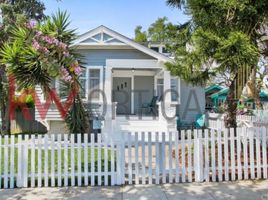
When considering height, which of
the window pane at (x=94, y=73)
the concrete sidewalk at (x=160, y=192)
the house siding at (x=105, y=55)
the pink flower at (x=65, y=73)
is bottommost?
the concrete sidewalk at (x=160, y=192)

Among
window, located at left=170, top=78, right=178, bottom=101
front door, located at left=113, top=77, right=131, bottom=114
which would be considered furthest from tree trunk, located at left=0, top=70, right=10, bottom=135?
window, located at left=170, top=78, right=178, bottom=101

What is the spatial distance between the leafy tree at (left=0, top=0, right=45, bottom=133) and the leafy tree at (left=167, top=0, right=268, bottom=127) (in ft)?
28.4

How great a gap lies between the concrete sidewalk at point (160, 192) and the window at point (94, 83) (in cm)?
780

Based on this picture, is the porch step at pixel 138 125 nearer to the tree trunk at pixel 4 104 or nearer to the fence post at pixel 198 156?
the tree trunk at pixel 4 104

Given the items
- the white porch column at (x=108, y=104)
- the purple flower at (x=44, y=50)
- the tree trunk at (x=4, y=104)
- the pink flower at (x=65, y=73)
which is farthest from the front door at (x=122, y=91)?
the purple flower at (x=44, y=50)

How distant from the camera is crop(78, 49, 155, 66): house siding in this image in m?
13.6

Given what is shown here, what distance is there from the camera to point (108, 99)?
1257 cm

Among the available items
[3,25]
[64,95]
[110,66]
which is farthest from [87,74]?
[3,25]

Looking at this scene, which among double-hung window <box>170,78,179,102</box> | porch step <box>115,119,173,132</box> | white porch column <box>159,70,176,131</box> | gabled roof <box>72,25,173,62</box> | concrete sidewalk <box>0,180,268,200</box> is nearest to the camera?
concrete sidewalk <box>0,180,268,200</box>

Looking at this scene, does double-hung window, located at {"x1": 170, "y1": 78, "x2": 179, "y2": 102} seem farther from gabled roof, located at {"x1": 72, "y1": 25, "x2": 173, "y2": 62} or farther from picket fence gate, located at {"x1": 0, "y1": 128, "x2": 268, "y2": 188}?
picket fence gate, located at {"x1": 0, "y1": 128, "x2": 268, "y2": 188}

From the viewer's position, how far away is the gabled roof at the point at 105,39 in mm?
13164

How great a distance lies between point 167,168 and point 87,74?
839cm

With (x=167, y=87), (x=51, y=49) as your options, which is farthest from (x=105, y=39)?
(x=51, y=49)

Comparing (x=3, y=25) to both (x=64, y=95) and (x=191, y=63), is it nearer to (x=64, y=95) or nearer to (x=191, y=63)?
(x=64, y=95)
